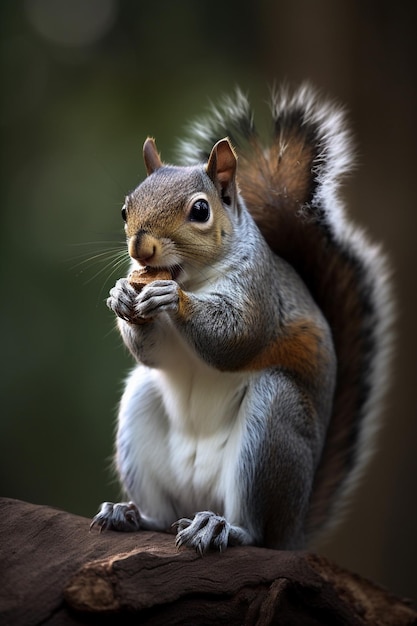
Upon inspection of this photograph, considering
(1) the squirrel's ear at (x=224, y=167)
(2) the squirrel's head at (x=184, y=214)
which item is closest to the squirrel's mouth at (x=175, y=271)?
(2) the squirrel's head at (x=184, y=214)

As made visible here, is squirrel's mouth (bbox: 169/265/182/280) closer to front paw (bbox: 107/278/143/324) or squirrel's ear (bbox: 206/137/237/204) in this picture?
front paw (bbox: 107/278/143/324)

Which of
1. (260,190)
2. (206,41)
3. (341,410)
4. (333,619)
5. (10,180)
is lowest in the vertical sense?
(333,619)

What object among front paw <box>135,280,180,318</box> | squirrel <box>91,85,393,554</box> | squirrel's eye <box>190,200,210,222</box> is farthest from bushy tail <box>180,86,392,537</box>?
front paw <box>135,280,180,318</box>

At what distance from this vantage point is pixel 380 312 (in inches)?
99.0

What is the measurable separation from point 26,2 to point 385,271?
102 inches

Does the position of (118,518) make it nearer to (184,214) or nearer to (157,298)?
(157,298)

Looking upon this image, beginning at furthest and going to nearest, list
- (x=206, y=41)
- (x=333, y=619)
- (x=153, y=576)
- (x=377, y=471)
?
1. (x=206, y=41)
2. (x=377, y=471)
3. (x=333, y=619)
4. (x=153, y=576)

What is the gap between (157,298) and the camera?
181cm

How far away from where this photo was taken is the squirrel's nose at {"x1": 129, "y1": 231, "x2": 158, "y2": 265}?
180cm

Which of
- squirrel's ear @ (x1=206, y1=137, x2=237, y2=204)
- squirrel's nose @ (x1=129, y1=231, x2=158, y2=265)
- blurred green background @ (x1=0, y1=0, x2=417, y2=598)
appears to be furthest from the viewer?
blurred green background @ (x1=0, y1=0, x2=417, y2=598)

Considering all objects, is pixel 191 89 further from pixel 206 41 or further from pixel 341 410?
pixel 341 410

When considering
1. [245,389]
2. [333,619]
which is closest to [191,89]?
[245,389]

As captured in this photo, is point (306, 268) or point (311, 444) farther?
point (306, 268)

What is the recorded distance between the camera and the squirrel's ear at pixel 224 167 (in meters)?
2.03
